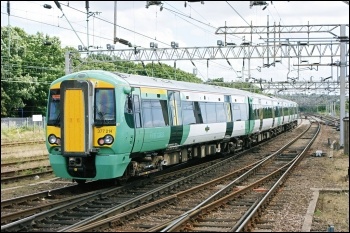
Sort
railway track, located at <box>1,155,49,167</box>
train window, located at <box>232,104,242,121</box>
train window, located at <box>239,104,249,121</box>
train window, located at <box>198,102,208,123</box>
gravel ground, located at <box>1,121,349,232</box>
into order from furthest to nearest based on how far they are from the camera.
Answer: train window, located at <box>239,104,249,121</box> → train window, located at <box>232,104,242,121</box> → railway track, located at <box>1,155,49,167</box> → train window, located at <box>198,102,208,123</box> → gravel ground, located at <box>1,121,349,232</box>

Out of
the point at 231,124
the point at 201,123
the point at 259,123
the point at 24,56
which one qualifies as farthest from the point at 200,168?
the point at 24,56

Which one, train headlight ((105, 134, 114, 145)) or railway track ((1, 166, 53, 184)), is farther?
railway track ((1, 166, 53, 184))

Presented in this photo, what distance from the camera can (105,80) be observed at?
43.5 ft

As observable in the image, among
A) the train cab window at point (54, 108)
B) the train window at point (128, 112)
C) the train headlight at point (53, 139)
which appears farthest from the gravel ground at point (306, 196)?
the train window at point (128, 112)

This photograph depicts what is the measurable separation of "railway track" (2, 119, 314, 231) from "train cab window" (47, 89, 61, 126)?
2.27 m

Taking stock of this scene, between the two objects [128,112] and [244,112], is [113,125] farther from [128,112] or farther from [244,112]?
[244,112]

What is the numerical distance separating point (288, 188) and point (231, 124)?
8.41 meters

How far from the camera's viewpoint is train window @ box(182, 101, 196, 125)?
17312 mm

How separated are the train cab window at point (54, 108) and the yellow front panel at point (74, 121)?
420 mm

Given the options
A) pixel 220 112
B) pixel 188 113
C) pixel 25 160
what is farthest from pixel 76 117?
pixel 25 160

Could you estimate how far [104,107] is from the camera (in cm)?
1316

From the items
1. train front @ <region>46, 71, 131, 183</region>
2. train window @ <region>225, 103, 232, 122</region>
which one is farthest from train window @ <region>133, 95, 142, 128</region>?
train window @ <region>225, 103, 232, 122</region>

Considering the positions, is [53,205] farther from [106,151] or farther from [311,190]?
[311,190]

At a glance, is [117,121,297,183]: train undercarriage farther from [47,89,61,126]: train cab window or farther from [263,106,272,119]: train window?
[263,106,272,119]: train window
